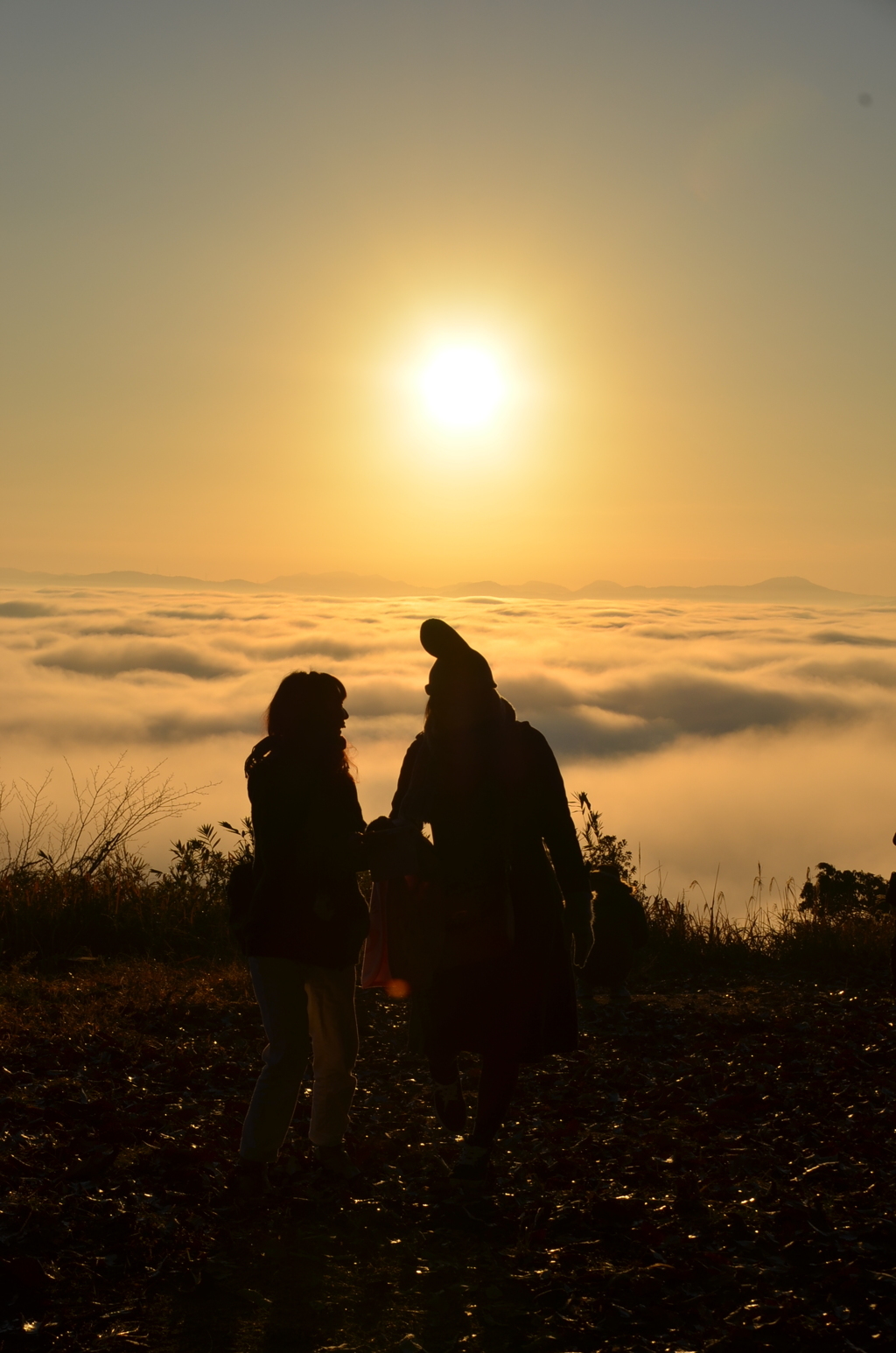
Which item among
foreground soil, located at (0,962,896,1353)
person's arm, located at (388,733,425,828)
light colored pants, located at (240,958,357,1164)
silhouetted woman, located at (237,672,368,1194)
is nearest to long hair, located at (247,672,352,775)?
silhouetted woman, located at (237,672,368,1194)

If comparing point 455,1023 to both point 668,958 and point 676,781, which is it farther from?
point 676,781

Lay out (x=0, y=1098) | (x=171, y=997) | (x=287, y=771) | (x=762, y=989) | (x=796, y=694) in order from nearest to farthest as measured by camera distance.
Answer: (x=287, y=771)
(x=0, y=1098)
(x=171, y=997)
(x=762, y=989)
(x=796, y=694)

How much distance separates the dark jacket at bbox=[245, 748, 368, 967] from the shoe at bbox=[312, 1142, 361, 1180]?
85 centimetres

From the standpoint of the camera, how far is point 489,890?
4.70 m

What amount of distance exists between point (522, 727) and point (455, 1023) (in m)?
1.30

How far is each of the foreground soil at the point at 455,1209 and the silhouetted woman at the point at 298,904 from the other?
456mm

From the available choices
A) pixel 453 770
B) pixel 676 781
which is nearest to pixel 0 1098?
pixel 453 770

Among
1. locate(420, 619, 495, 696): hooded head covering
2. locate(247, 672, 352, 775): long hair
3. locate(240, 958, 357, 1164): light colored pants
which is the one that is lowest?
locate(240, 958, 357, 1164): light colored pants

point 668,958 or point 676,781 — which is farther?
point 676,781

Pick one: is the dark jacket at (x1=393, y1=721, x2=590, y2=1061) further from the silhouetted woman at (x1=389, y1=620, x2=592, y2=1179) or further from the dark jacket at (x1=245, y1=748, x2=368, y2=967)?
the dark jacket at (x1=245, y1=748, x2=368, y2=967)

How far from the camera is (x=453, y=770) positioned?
484 cm

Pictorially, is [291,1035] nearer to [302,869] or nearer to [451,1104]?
[302,869]

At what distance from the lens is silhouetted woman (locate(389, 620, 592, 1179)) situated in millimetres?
4699

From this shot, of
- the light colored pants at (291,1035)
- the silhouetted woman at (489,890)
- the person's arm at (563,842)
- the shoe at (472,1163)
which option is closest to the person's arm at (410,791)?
the silhouetted woman at (489,890)
